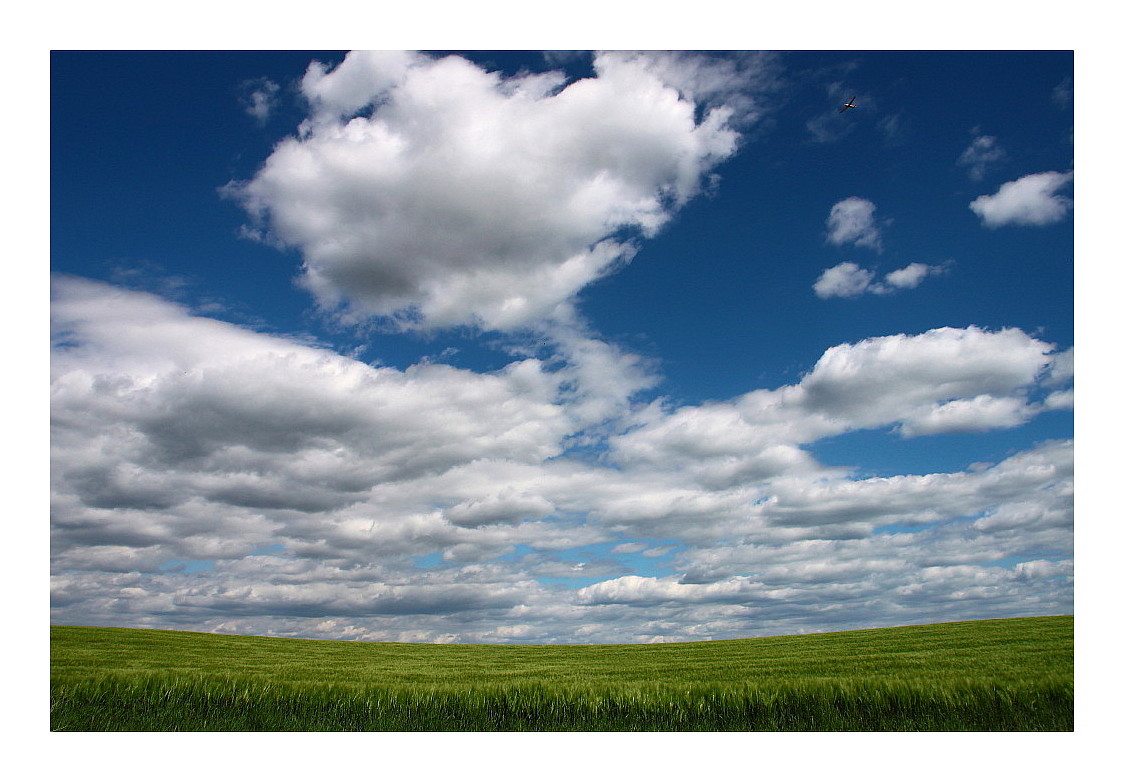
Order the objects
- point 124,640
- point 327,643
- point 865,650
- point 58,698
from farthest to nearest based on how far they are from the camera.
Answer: point 327,643, point 124,640, point 865,650, point 58,698

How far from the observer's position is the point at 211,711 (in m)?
15.1

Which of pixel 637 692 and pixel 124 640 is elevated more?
pixel 637 692

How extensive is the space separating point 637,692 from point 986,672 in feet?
28.8

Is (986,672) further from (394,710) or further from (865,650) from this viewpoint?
(394,710)

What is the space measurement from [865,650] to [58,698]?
26.6 m

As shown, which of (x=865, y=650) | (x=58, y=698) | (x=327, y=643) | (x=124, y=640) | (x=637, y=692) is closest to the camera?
(x=637, y=692)

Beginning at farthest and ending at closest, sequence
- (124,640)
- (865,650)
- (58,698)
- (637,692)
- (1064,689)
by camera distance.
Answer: (124,640) → (865,650) → (58,698) → (637,692) → (1064,689)

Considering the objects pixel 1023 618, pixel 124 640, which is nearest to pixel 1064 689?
pixel 1023 618

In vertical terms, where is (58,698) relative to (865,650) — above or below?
above

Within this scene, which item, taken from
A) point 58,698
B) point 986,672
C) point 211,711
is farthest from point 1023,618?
point 58,698

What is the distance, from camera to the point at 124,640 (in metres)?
33.1

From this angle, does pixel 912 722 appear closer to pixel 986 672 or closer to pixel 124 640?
pixel 986 672

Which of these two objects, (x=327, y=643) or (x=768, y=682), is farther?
(x=327, y=643)

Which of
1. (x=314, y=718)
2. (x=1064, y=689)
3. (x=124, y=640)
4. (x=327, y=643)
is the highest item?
(x=1064, y=689)
